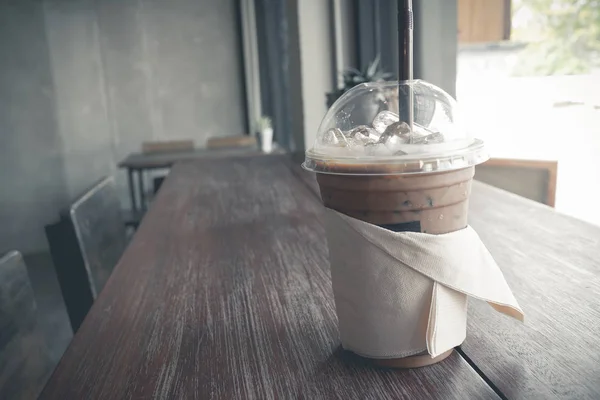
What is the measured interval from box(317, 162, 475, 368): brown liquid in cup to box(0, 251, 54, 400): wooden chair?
0.72 m

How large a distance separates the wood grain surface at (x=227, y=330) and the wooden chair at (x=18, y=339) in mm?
206

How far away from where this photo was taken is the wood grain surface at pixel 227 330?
56 cm

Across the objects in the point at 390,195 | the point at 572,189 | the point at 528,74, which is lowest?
the point at 572,189

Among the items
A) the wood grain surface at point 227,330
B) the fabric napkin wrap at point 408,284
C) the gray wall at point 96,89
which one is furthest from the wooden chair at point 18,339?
the gray wall at point 96,89

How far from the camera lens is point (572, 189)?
5.84 feet

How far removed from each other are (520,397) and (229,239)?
0.79 metres

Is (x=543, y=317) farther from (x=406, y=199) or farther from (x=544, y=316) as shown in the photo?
(x=406, y=199)

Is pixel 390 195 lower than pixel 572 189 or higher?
higher

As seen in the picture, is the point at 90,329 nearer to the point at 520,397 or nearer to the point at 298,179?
the point at 520,397

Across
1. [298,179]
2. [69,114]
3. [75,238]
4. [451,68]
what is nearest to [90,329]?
[75,238]

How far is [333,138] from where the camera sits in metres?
0.59

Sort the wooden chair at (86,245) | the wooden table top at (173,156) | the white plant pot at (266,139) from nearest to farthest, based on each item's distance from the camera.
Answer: the wooden chair at (86,245) → the wooden table top at (173,156) → the white plant pot at (266,139)

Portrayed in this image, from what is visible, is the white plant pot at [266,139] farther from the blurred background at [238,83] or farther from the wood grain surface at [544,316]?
the wood grain surface at [544,316]

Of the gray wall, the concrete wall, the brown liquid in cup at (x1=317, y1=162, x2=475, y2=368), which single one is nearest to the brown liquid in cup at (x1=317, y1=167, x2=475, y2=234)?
the brown liquid in cup at (x1=317, y1=162, x2=475, y2=368)
